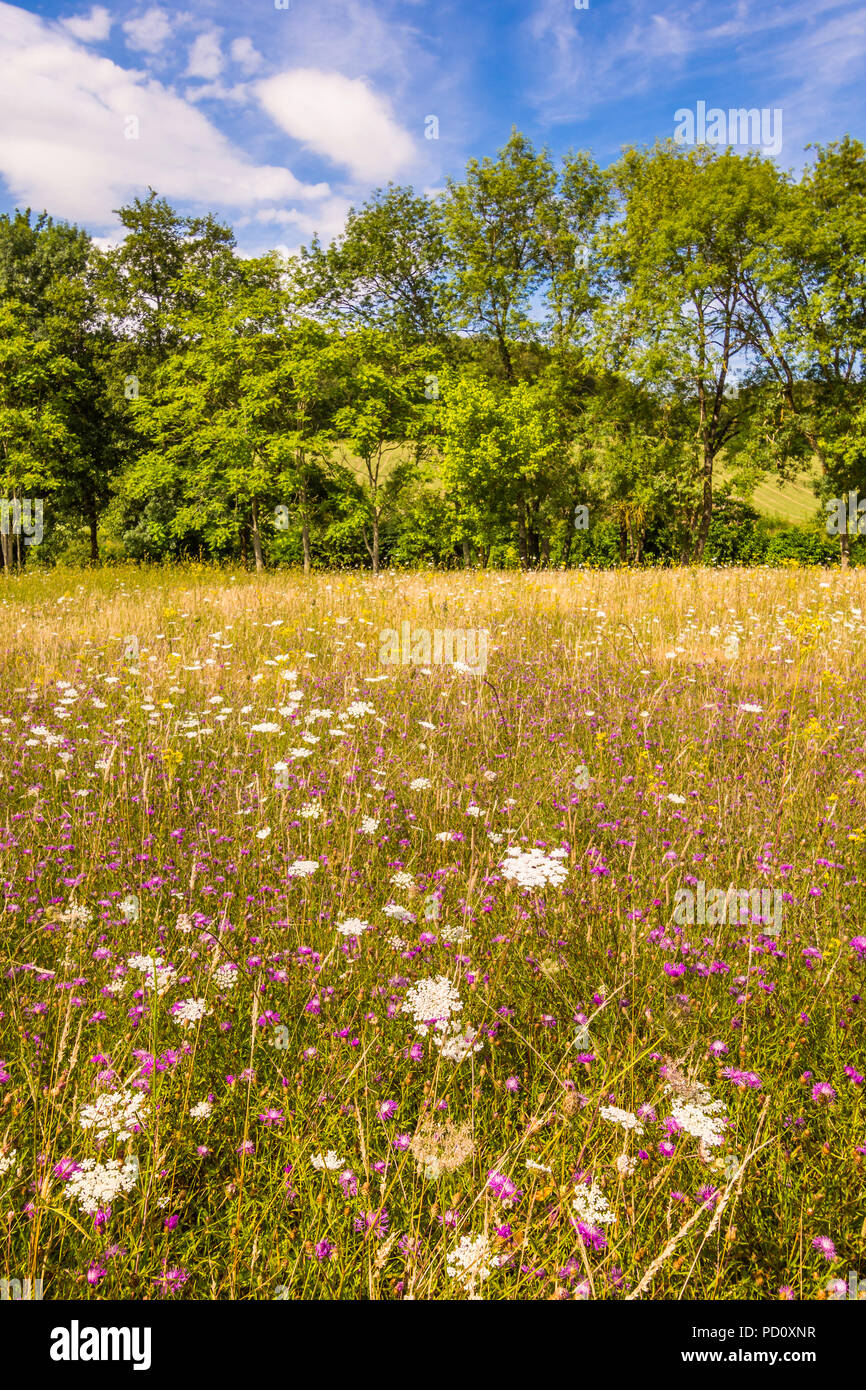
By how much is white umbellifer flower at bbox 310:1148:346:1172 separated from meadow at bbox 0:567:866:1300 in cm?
5

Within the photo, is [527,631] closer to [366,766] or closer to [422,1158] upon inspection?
[366,766]

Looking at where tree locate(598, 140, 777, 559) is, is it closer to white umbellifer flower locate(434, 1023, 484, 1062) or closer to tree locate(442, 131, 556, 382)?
tree locate(442, 131, 556, 382)

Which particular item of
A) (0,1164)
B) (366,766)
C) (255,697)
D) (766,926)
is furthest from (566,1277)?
(255,697)

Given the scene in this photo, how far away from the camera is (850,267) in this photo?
1016 inches

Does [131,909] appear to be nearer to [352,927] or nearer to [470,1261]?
[352,927]

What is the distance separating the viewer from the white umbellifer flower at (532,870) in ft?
7.99

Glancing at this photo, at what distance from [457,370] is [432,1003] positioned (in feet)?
111

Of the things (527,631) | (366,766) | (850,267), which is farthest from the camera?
(850,267)

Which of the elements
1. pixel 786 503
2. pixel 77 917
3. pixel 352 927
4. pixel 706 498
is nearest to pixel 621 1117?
pixel 352 927

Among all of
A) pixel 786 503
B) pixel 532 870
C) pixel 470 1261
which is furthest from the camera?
pixel 786 503

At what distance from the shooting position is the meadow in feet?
4.89

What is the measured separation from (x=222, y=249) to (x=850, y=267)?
2807 cm

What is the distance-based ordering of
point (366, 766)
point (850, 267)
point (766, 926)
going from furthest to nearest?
1. point (850, 267)
2. point (366, 766)
3. point (766, 926)

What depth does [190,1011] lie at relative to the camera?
1.94 metres
